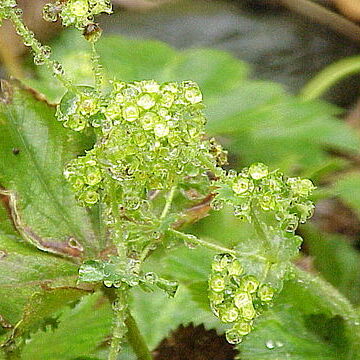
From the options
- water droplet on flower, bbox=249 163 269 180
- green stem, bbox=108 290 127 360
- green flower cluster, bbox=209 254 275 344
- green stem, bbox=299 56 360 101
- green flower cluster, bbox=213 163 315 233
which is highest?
water droplet on flower, bbox=249 163 269 180

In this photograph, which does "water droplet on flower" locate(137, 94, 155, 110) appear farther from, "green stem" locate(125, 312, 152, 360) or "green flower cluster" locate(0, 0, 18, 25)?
"green stem" locate(125, 312, 152, 360)

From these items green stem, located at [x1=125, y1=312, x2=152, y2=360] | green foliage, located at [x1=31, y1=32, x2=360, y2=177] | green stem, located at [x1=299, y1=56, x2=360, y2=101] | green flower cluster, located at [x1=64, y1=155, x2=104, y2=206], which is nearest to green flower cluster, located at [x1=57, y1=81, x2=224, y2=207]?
green flower cluster, located at [x1=64, y1=155, x2=104, y2=206]

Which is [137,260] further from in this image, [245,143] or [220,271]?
[245,143]

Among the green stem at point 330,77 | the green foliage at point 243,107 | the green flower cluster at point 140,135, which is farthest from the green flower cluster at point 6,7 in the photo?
the green stem at point 330,77

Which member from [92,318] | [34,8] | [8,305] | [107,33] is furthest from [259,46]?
[8,305]

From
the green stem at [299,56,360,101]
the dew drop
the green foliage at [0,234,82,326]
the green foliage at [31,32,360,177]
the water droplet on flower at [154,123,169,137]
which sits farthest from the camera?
the green stem at [299,56,360,101]

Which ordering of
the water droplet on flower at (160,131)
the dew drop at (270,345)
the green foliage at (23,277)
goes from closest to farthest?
the water droplet on flower at (160,131) < the green foliage at (23,277) < the dew drop at (270,345)

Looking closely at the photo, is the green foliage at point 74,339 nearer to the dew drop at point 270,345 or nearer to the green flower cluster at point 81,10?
the dew drop at point 270,345
